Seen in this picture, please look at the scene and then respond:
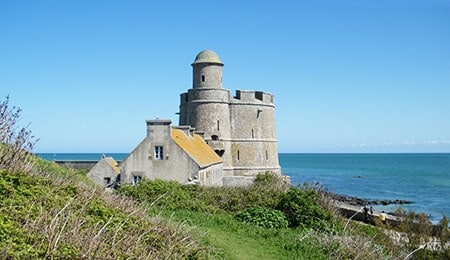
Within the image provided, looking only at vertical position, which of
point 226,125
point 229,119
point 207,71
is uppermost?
point 207,71

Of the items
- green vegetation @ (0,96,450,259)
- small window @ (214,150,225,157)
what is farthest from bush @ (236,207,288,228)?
small window @ (214,150,225,157)

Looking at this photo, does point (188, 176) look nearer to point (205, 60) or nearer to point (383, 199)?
point (205, 60)

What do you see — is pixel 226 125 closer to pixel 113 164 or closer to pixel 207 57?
pixel 207 57

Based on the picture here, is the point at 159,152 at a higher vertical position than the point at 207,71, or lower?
lower

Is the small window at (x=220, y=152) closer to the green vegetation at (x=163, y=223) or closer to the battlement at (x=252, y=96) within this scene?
the battlement at (x=252, y=96)

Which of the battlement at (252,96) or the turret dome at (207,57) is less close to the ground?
the turret dome at (207,57)

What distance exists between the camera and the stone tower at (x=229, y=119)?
40.6 m

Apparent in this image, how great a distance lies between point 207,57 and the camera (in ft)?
136

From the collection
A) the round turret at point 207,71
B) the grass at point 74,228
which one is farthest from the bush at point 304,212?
the round turret at point 207,71

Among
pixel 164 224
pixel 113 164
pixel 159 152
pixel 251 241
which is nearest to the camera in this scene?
pixel 164 224

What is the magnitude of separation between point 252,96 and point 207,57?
5.12 meters

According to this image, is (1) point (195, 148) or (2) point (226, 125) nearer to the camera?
(1) point (195, 148)

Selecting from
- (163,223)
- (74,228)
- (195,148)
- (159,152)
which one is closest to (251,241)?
(163,223)

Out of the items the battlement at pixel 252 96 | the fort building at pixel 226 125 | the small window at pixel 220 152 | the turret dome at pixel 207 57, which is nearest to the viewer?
the fort building at pixel 226 125
